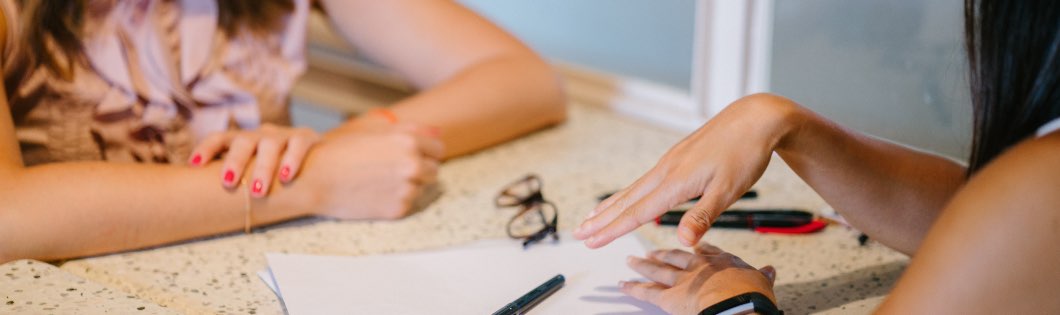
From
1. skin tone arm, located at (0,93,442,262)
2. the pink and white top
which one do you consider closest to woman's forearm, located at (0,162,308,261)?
skin tone arm, located at (0,93,442,262)

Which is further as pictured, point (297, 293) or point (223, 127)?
point (223, 127)

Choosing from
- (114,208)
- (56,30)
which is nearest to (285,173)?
(114,208)

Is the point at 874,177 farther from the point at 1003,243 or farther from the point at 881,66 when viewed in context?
the point at 881,66

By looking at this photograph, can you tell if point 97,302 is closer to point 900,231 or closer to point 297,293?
point 297,293

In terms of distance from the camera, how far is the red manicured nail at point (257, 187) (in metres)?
0.96

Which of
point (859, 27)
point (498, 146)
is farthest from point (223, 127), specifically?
point (859, 27)

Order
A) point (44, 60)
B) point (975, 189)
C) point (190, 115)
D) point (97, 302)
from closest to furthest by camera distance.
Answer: point (975, 189), point (97, 302), point (44, 60), point (190, 115)

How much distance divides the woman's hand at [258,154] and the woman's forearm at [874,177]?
484mm

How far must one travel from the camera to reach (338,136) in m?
1.07

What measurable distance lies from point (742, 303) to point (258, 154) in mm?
514

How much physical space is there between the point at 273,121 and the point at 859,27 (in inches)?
27.5

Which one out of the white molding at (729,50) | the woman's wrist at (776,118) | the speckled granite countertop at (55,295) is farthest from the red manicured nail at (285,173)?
the white molding at (729,50)

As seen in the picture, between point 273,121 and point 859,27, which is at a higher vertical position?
point 859,27

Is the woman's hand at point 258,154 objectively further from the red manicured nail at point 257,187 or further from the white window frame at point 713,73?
the white window frame at point 713,73
